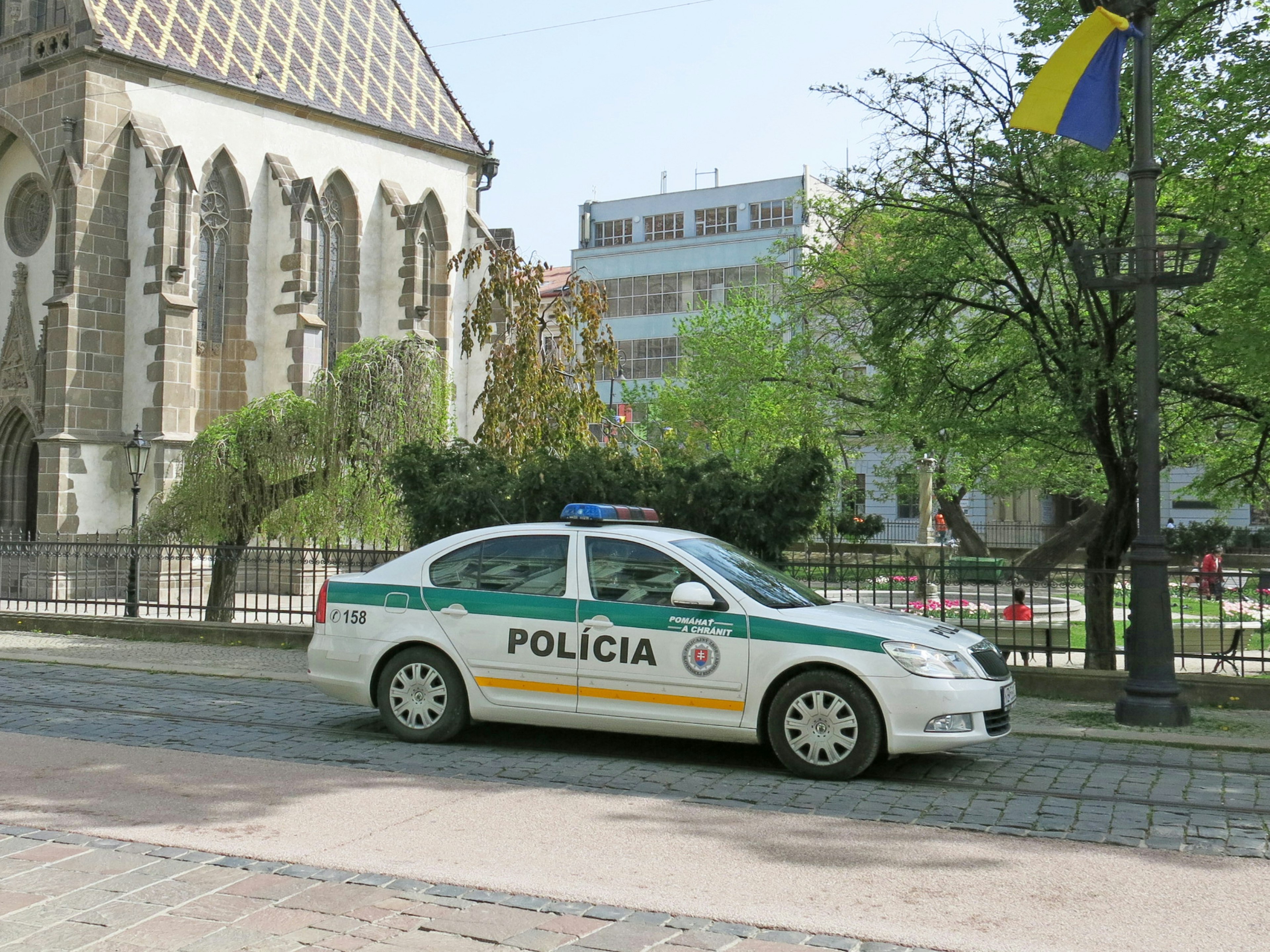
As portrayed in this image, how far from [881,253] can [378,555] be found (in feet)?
26.3

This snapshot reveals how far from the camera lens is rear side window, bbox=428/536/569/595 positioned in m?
8.62

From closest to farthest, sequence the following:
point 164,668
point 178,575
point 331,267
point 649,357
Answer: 1. point 164,668
2. point 178,575
3. point 331,267
4. point 649,357

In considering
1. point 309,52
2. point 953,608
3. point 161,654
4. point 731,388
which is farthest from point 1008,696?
point 309,52

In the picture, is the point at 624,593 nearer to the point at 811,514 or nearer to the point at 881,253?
the point at 811,514

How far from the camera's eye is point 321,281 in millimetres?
35188

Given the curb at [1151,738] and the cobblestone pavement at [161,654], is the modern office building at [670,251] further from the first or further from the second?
the curb at [1151,738]

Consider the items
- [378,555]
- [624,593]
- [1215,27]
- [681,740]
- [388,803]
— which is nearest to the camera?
[388,803]

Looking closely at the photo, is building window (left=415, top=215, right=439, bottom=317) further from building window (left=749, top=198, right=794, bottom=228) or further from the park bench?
building window (left=749, top=198, right=794, bottom=228)

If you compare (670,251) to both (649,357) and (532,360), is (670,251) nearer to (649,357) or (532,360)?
(649,357)

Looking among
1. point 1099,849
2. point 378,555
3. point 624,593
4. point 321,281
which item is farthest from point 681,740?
point 321,281

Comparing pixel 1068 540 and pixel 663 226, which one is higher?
pixel 663 226

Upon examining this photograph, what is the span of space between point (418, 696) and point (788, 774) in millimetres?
2683

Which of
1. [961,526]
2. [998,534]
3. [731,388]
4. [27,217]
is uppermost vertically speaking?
[27,217]

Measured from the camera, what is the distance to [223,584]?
19016 millimetres
